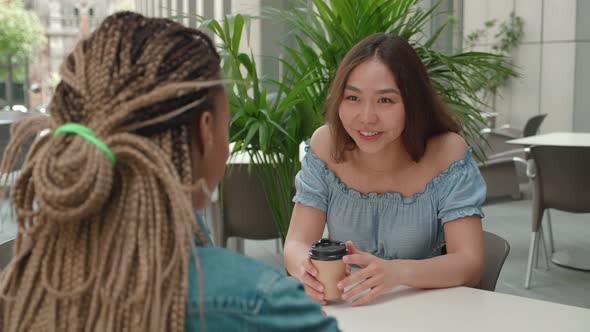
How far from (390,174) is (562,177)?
2.38 meters

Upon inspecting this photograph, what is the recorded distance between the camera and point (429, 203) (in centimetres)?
200

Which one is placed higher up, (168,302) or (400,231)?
(168,302)

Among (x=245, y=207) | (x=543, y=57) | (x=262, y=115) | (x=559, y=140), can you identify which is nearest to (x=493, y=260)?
(x=262, y=115)

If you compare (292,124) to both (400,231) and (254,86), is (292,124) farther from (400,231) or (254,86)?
(400,231)

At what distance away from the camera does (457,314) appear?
1481 millimetres

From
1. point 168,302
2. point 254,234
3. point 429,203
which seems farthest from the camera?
point 254,234

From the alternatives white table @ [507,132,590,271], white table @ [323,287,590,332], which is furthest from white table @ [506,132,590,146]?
white table @ [323,287,590,332]

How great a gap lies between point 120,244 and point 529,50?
8.05 m

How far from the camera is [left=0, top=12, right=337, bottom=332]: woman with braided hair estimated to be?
2.48 feet

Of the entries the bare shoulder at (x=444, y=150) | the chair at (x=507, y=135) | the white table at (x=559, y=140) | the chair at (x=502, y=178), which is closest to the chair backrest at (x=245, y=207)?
the bare shoulder at (x=444, y=150)

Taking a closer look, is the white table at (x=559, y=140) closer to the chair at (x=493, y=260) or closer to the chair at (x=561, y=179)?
the chair at (x=561, y=179)

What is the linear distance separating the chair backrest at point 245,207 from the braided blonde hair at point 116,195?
105 inches

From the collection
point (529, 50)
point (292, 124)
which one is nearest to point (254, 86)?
point (292, 124)

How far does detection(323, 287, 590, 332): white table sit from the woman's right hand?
3 cm
